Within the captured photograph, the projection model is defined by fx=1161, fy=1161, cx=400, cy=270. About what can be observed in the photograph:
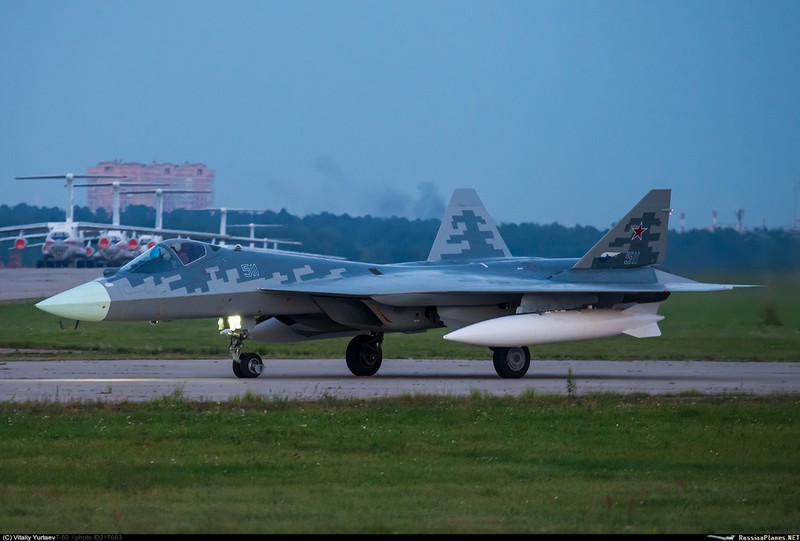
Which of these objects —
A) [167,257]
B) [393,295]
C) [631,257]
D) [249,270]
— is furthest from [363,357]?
[631,257]

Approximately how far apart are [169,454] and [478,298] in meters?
10.0

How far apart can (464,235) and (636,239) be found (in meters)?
4.25

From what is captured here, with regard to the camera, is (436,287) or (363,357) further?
(363,357)

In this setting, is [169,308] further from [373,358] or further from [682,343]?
[682,343]

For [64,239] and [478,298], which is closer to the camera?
[478,298]

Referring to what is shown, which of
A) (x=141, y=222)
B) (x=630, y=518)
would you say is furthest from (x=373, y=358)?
(x=141, y=222)

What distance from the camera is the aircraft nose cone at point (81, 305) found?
59.1 ft

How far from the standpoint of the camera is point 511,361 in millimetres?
19688

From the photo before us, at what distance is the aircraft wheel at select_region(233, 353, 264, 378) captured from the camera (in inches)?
753

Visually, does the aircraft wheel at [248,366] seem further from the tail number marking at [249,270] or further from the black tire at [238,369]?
the tail number marking at [249,270]

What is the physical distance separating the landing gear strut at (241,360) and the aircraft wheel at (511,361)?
13.2 ft

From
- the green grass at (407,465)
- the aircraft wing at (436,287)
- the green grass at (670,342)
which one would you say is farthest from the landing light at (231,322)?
the green grass at (670,342)

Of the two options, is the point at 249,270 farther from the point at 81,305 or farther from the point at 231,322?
the point at 81,305

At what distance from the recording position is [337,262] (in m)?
20.5
